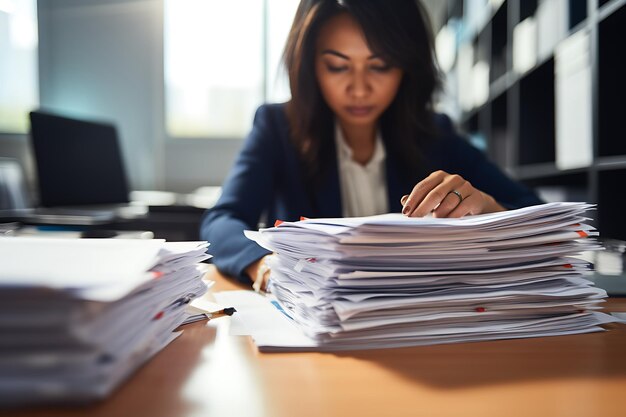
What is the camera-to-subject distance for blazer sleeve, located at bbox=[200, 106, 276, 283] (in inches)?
32.9

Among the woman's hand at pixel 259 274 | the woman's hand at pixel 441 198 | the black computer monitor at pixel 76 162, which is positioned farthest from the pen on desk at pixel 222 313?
the black computer monitor at pixel 76 162

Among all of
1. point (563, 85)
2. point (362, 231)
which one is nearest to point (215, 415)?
point (362, 231)

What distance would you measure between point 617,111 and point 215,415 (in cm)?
148

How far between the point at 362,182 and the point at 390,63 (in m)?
0.35

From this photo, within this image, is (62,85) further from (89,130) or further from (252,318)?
(252,318)

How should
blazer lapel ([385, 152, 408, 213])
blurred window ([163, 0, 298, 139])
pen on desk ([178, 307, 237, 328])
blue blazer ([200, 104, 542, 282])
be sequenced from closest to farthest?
pen on desk ([178, 307, 237, 328]) → blue blazer ([200, 104, 542, 282]) → blazer lapel ([385, 152, 408, 213]) → blurred window ([163, 0, 298, 139])

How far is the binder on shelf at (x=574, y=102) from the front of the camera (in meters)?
1.51

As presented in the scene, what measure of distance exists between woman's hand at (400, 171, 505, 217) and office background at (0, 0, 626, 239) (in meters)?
0.86

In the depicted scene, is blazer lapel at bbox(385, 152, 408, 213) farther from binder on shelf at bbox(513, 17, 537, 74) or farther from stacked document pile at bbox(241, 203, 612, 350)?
binder on shelf at bbox(513, 17, 537, 74)

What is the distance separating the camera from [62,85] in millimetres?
3727

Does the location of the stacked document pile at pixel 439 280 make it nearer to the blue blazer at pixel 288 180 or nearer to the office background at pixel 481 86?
the blue blazer at pixel 288 180

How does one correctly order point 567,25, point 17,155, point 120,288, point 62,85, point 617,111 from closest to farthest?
point 120,288, point 617,111, point 567,25, point 17,155, point 62,85

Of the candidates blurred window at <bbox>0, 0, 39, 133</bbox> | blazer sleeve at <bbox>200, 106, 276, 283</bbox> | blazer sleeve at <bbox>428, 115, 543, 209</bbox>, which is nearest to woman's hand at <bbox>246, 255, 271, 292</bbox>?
blazer sleeve at <bbox>200, 106, 276, 283</bbox>

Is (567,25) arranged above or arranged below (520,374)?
above
